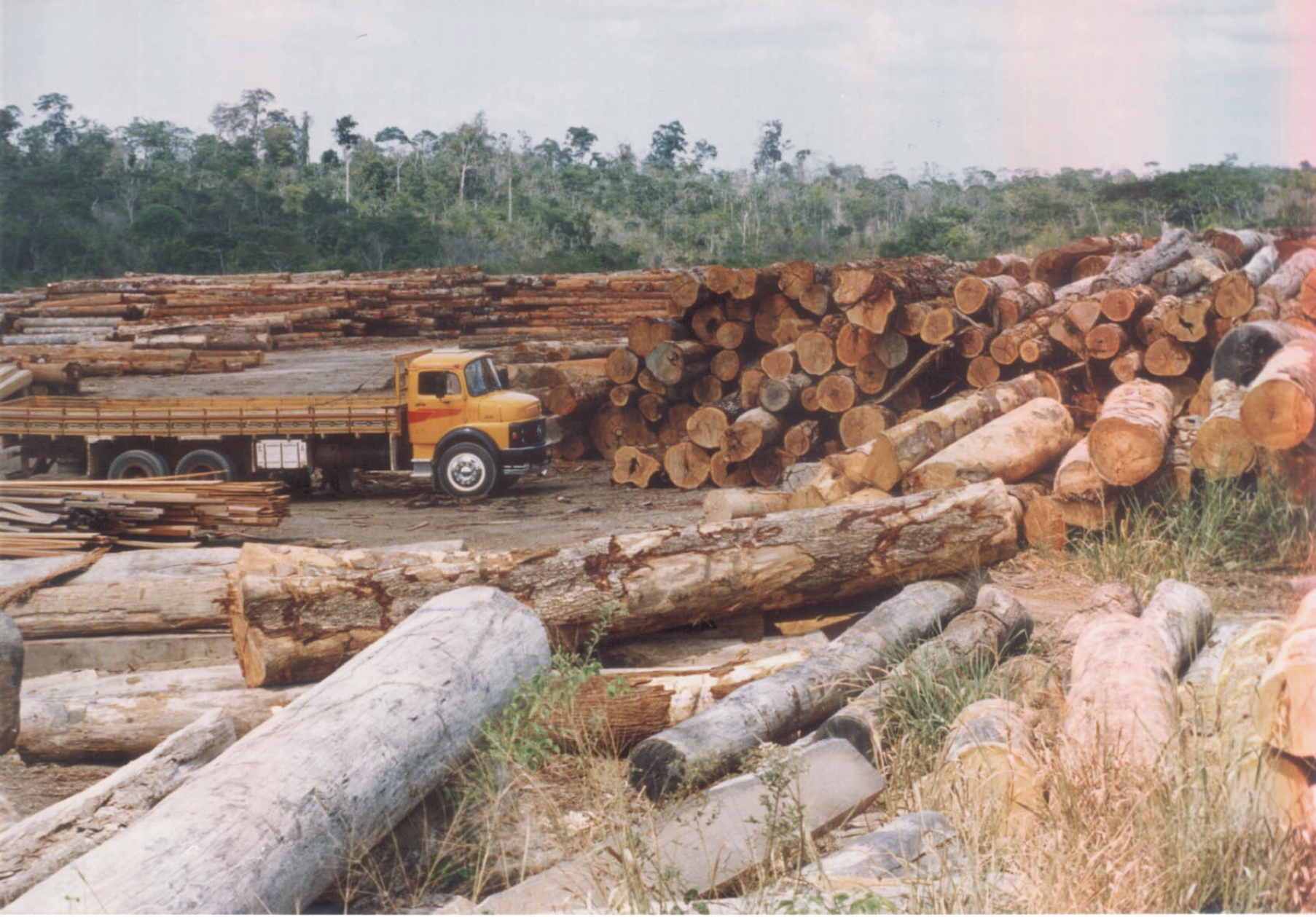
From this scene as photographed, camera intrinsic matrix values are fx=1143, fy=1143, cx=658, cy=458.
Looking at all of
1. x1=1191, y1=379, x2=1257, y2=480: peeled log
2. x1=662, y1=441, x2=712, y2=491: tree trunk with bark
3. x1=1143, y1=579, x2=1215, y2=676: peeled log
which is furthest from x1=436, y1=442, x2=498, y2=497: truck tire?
x1=1143, y1=579, x2=1215, y2=676: peeled log

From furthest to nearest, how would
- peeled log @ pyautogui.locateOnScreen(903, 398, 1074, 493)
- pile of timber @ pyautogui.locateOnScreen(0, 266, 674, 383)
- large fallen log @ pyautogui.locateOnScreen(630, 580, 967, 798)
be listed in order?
pile of timber @ pyautogui.locateOnScreen(0, 266, 674, 383) < peeled log @ pyautogui.locateOnScreen(903, 398, 1074, 493) < large fallen log @ pyautogui.locateOnScreen(630, 580, 967, 798)

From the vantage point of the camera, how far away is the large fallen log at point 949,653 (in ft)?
15.3

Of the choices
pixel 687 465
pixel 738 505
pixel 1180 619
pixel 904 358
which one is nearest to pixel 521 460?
pixel 687 465

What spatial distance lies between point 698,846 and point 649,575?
2408 millimetres

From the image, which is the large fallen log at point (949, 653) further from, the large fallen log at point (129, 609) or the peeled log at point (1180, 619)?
the large fallen log at point (129, 609)

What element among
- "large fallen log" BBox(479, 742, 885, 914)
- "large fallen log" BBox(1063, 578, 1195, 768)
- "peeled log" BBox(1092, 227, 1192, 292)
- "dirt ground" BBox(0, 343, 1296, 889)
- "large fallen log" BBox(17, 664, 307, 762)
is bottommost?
"large fallen log" BBox(17, 664, 307, 762)

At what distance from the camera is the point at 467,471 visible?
1094 cm

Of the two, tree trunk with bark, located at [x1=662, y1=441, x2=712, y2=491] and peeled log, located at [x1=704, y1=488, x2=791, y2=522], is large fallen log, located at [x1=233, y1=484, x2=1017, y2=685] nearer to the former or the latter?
peeled log, located at [x1=704, y1=488, x2=791, y2=522]

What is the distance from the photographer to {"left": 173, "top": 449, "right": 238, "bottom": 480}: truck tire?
1059 cm

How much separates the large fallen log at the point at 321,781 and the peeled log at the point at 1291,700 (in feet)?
8.99

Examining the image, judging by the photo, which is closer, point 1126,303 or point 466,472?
point 1126,303

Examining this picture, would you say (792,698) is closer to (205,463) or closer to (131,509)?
(131,509)

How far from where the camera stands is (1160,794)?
340 cm

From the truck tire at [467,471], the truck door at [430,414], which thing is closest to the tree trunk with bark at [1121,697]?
the truck tire at [467,471]
